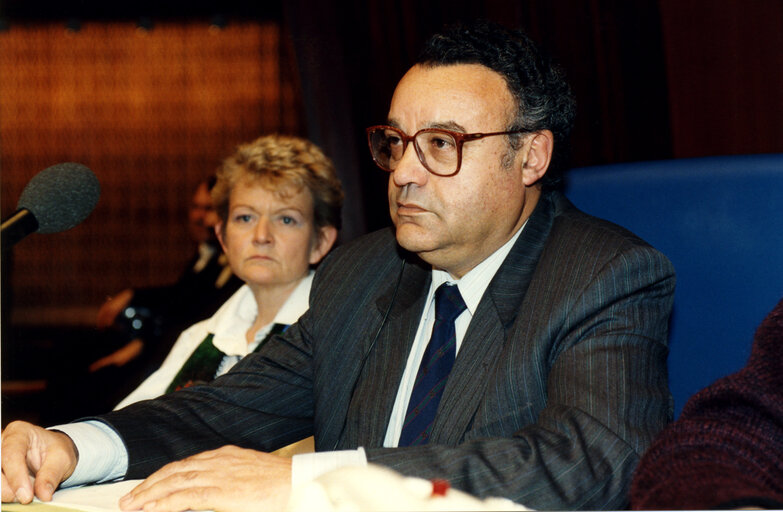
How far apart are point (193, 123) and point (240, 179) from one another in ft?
13.5

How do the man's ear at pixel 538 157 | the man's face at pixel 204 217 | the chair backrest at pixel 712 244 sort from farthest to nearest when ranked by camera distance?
the man's face at pixel 204 217 → the man's ear at pixel 538 157 → the chair backrest at pixel 712 244

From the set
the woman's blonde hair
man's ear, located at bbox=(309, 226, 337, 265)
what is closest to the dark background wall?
the woman's blonde hair

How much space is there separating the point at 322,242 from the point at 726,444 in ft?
5.55

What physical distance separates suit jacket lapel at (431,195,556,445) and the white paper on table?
48 cm

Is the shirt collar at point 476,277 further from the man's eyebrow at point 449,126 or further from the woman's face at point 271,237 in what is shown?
the woman's face at point 271,237

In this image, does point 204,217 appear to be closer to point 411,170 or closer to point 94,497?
point 411,170

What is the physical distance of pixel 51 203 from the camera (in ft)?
3.92

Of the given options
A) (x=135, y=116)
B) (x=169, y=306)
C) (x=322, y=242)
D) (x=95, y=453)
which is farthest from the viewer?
(x=135, y=116)

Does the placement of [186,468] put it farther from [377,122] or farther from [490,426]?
[377,122]

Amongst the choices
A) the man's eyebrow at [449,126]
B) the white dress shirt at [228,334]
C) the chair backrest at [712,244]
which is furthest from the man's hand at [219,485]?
the white dress shirt at [228,334]

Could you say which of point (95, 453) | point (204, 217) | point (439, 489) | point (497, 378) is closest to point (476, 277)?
point (497, 378)

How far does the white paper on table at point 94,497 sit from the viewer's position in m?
1.09

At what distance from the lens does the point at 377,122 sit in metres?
3.23

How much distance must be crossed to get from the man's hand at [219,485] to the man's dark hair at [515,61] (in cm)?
78
